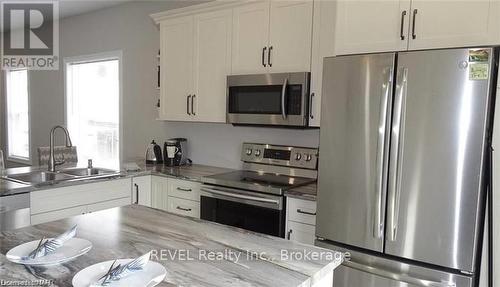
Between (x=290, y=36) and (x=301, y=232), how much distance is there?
4.61 ft

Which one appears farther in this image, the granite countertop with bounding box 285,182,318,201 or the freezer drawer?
the granite countertop with bounding box 285,182,318,201

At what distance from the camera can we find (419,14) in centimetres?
197

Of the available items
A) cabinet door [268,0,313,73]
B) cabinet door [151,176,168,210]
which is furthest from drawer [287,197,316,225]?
cabinet door [151,176,168,210]

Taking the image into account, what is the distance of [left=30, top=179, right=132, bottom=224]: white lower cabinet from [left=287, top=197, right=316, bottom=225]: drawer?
4.57 feet

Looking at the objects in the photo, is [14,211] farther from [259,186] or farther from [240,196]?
[259,186]

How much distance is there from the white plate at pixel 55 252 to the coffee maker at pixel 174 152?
7.30 ft

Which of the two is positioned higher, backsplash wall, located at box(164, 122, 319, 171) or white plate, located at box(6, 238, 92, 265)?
backsplash wall, located at box(164, 122, 319, 171)

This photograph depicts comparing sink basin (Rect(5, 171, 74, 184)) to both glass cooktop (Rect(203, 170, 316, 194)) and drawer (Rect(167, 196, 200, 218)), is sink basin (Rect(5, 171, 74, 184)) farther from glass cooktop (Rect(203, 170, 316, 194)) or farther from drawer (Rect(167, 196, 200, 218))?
glass cooktop (Rect(203, 170, 316, 194))

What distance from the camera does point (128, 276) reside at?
1043 mm

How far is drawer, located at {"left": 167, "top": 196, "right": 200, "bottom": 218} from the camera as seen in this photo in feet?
9.77

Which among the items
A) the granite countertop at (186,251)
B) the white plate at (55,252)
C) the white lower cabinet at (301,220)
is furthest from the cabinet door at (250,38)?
the white plate at (55,252)

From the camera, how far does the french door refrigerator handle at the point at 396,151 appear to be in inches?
72.0

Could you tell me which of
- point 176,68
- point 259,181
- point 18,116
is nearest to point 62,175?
point 176,68

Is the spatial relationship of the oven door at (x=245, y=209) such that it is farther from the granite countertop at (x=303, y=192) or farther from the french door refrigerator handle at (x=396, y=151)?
the french door refrigerator handle at (x=396, y=151)
